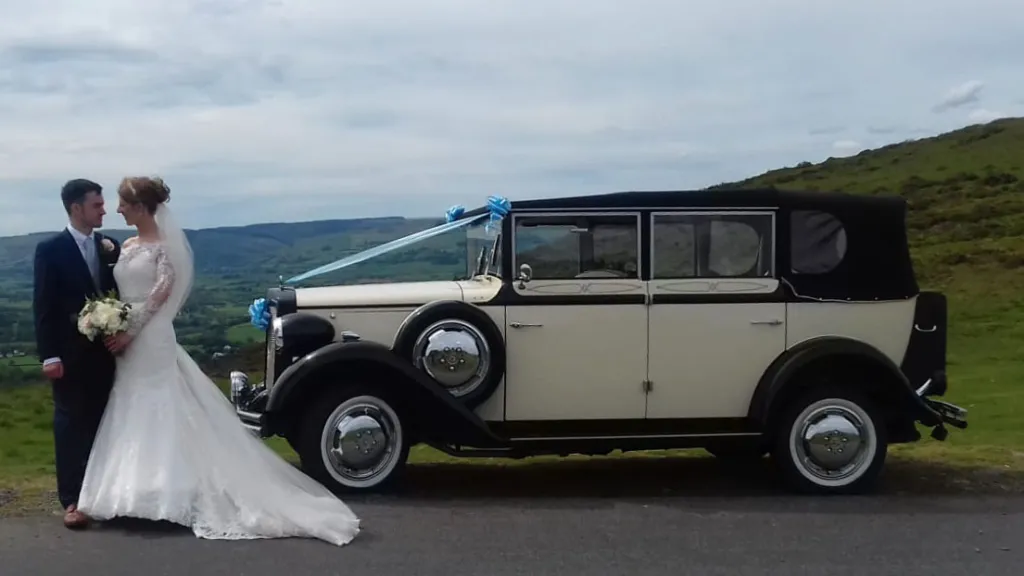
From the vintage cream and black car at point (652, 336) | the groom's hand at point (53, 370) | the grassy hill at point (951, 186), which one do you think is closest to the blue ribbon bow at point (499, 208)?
the vintage cream and black car at point (652, 336)

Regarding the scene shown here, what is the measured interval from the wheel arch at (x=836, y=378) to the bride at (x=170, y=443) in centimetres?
308

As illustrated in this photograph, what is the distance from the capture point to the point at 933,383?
8.36m

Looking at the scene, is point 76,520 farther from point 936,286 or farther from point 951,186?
point 951,186

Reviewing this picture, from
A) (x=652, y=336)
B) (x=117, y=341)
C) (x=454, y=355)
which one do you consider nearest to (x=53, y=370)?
(x=117, y=341)

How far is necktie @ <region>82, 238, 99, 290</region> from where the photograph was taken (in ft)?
23.1

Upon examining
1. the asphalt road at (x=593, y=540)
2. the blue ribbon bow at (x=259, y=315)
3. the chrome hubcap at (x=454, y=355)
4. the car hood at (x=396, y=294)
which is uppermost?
the car hood at (x=396, y=294)

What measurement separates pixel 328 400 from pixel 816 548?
10.7 ft

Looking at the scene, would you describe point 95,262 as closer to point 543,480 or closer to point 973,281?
point 543,480

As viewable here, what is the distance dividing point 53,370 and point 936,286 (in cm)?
3089

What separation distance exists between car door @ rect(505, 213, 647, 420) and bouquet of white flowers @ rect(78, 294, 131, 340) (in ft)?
8.53

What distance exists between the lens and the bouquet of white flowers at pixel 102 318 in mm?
6652

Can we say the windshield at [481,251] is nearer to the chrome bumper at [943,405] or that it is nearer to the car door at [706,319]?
the car door at [706,319]

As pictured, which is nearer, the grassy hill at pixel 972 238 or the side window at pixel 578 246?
the side window at pixel 578 246

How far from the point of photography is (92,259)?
7.09m
